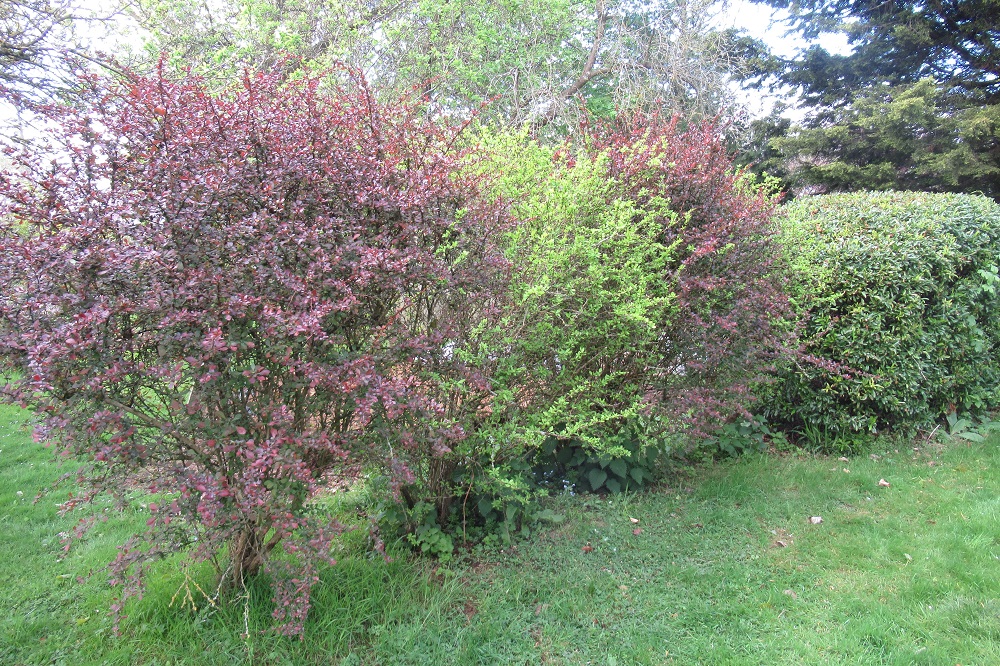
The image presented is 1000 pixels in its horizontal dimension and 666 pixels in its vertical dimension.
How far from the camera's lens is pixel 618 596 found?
3.04 m

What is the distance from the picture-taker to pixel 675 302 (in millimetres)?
3766

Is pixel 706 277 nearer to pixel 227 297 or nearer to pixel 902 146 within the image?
pixel 227 297

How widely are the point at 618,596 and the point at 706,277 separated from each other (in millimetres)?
2083

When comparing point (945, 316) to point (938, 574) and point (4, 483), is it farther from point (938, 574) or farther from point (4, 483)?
point (4, 483)

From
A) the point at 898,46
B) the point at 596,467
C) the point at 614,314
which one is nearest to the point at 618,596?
the point at 596,467

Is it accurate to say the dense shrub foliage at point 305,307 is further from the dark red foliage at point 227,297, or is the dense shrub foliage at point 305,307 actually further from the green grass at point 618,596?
the green grass at point 618,596

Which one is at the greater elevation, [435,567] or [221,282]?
[221,282]

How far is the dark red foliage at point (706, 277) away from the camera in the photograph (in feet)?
12.4

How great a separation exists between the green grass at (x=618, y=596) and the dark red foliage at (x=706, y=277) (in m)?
0.83

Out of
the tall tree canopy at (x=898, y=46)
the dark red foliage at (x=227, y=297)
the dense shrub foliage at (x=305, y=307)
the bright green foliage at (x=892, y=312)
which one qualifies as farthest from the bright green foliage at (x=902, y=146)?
the dark red foliage at (x=227, y=297)

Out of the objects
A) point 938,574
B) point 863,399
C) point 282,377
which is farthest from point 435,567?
point 863,399

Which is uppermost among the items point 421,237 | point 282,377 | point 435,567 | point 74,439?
point 421,237

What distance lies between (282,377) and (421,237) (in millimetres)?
876

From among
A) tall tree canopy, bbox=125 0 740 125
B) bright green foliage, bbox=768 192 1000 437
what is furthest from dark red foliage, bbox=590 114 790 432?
tall tree canopy, bbox=125 0 740 125
